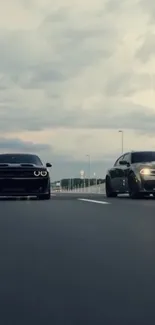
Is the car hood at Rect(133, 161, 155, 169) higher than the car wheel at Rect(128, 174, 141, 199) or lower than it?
higher

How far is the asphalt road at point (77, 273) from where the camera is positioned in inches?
180

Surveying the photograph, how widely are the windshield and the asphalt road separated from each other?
34.1ft

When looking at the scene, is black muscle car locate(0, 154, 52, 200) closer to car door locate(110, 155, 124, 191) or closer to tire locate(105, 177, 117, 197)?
car door locate(110, 155, 124, 191)

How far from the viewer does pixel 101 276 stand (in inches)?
233

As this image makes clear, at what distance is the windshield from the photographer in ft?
69.3

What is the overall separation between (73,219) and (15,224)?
4.07 feet

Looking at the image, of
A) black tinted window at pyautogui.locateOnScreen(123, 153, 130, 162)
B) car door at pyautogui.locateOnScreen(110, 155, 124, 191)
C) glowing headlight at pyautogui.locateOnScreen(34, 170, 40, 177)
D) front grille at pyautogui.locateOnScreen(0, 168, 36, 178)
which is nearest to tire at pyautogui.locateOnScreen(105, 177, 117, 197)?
car door at pyautogui.locateOnScreen(110, 155, 124, 191)

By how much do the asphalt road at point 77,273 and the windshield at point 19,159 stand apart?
409 inches

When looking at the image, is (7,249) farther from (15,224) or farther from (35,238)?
(15,224)

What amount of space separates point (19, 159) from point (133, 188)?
3598 mm

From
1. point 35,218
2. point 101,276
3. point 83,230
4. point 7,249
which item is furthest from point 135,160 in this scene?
point 101,276

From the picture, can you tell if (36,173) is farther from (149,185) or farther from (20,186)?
(149,185)

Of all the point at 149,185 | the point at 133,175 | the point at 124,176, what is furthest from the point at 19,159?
the point at 149,185

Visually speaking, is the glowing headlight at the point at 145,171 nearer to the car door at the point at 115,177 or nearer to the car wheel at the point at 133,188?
the car wheel at the point at 133,188
